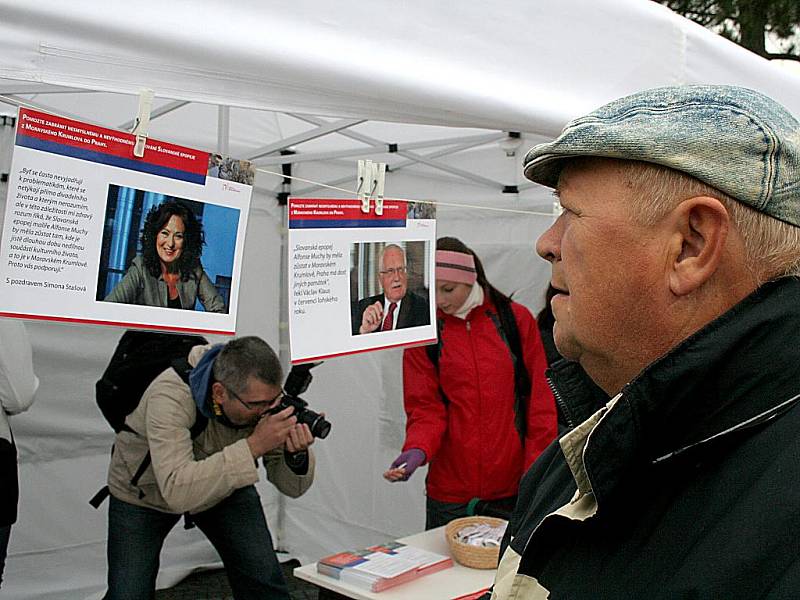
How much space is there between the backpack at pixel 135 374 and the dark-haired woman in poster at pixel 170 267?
3.93 ft

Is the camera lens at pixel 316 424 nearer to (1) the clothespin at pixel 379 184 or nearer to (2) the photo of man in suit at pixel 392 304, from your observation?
(2) the photo of man in suit at pixel 392 304

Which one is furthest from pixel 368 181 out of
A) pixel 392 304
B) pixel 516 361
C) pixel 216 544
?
pixel 216 544

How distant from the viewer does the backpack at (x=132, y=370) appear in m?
3.11

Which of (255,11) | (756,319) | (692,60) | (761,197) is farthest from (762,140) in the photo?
(692,60)

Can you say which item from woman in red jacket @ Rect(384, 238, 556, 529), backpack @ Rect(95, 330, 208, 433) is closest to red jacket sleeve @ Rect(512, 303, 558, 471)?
woman in red jacket @ Rect(384, 238, 556, 529)

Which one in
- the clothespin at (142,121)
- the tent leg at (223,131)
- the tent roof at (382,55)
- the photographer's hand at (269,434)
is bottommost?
the photographer's hand at (269,434)

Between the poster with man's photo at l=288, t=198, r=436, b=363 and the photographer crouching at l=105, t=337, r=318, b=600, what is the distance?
67cm

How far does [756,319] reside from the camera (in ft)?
2.68

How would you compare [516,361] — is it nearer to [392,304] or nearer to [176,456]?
[392,304]

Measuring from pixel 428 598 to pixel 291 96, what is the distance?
142cm

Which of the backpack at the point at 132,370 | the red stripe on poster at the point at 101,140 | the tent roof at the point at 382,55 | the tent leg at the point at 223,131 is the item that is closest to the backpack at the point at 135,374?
the backpack at the point at 132,370

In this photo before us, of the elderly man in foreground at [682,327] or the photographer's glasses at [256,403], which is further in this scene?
the photographer's glasses at [256,403]

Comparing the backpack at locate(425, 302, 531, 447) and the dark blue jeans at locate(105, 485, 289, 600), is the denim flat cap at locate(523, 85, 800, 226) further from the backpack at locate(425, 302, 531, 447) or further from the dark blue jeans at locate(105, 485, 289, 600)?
the dark blue jeans at locate(105, 485, 289, 600)

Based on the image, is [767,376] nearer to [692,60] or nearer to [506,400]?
[692,60]
